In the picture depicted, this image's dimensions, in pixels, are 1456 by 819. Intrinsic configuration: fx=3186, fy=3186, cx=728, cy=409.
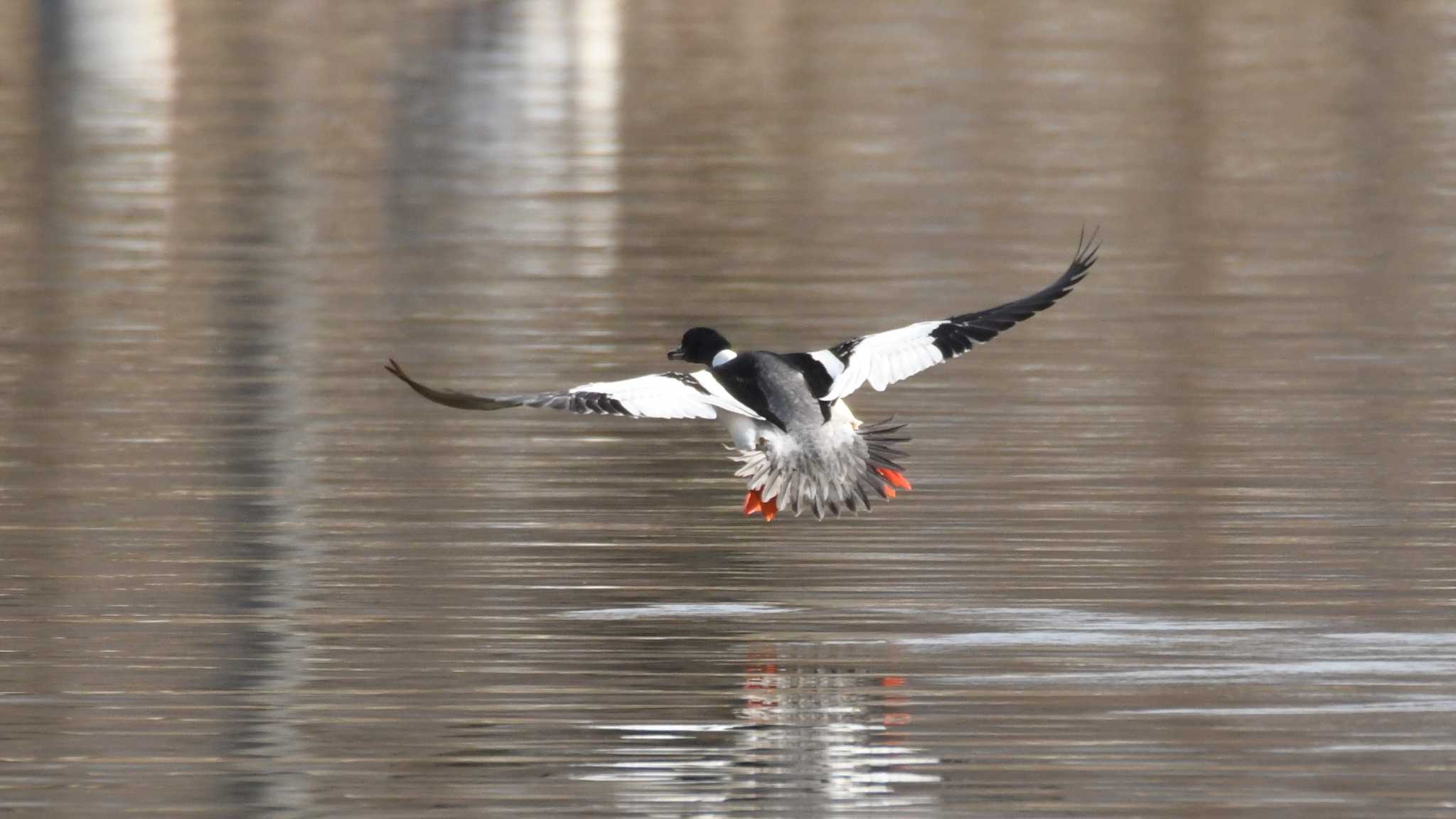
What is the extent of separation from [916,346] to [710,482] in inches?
105

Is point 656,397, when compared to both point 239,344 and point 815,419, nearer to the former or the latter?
point 815,419

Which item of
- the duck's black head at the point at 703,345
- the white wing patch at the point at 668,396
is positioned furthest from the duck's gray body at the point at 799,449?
the duck's black head at the point at 703,345

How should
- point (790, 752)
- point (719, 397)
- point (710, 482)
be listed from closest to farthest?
1. point (790, 752)
2. point (719, 397)
3. point (710, 482)

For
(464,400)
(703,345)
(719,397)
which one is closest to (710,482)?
(703,345)

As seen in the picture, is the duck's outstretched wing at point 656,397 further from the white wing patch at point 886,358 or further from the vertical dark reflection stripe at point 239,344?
the vertical dark reflection stripe at point 239,344

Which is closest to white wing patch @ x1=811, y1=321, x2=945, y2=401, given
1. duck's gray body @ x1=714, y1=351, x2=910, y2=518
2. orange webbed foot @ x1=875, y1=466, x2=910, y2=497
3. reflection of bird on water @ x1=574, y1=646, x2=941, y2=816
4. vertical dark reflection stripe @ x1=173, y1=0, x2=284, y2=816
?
duck's gray body @ x1=714, y1=351, x2=910, y2=518

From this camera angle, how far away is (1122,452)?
1384 cm

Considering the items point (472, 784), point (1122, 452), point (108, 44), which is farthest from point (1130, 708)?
point (108, 44)

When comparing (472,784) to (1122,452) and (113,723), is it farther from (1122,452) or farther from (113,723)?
(1122,452)

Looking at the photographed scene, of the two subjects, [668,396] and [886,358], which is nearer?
[668,396]

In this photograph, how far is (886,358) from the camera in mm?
10898

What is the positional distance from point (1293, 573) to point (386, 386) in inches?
248

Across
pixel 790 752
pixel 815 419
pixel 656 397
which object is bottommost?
pixel 790 752

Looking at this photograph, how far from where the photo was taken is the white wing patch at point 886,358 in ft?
35.3
